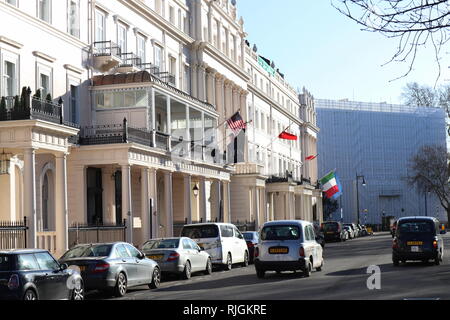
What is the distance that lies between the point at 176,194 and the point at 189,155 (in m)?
6.54

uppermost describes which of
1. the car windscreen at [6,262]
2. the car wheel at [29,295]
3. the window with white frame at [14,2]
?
the window with white frame at [14,2]

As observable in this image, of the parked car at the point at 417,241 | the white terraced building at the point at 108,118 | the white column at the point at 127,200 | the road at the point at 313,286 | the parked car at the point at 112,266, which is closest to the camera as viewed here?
the road at the point at 313,286

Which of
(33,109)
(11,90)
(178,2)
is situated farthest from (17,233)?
(178,2)

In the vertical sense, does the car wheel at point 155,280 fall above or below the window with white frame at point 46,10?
below

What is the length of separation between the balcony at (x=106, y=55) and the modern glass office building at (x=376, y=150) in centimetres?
9403

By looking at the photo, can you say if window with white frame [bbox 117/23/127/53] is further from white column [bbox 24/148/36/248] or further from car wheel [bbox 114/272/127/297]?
car wheel [bbox 114/272/127/297]

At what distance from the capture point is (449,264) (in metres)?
29.0

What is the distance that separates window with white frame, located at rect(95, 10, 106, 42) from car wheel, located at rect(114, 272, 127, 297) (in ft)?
66.8

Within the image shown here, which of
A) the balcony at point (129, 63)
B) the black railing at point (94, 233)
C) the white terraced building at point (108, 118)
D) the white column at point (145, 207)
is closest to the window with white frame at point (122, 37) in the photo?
the white terraced building at point (108, 118)

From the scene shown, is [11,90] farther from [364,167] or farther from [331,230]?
[364,167]

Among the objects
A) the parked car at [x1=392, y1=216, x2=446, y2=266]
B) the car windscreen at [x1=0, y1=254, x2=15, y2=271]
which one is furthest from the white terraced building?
the parked car at [x1=392, y1=216, x2=446, y2=266]

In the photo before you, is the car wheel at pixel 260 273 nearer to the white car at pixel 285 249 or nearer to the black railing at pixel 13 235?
the white car at pixel 285 249

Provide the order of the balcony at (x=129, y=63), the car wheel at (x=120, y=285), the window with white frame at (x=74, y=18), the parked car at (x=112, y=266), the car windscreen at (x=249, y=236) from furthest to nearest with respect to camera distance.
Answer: the balcony at (x=129, y=63), the car windscreen at (x=249, y=236), the window with white frame at (x=74, y=18), the car wheel at (x=120, y=285), the parked car at (x=112, y=266)

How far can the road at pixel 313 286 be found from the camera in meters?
17.9
